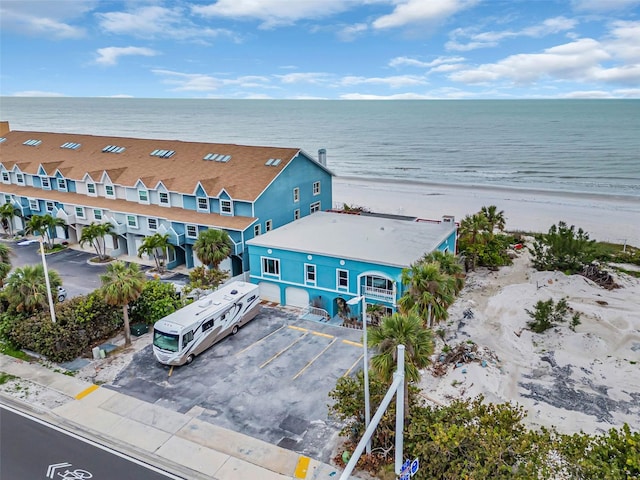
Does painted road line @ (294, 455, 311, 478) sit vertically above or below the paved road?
below

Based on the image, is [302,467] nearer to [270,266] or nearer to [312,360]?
[312,360]

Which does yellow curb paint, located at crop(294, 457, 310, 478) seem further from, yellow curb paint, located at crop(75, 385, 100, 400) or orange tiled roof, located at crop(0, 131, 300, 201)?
orange tiled roof, located at crop(0, 131, 300, 201)

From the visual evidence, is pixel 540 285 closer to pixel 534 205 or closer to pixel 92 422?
pixel 92 422

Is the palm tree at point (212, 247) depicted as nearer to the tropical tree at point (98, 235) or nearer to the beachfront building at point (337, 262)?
the beachfront building at point (337, 262)

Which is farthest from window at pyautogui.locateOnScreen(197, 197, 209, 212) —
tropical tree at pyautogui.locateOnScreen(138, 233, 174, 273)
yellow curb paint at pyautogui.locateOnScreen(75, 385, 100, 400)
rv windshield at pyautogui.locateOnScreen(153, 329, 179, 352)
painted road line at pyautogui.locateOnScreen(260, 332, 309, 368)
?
yellow curb paint at pyautogui.locateOnScreen(75, 385, 100, 400)

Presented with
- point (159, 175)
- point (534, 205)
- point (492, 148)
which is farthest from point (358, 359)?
point (492, 148)
